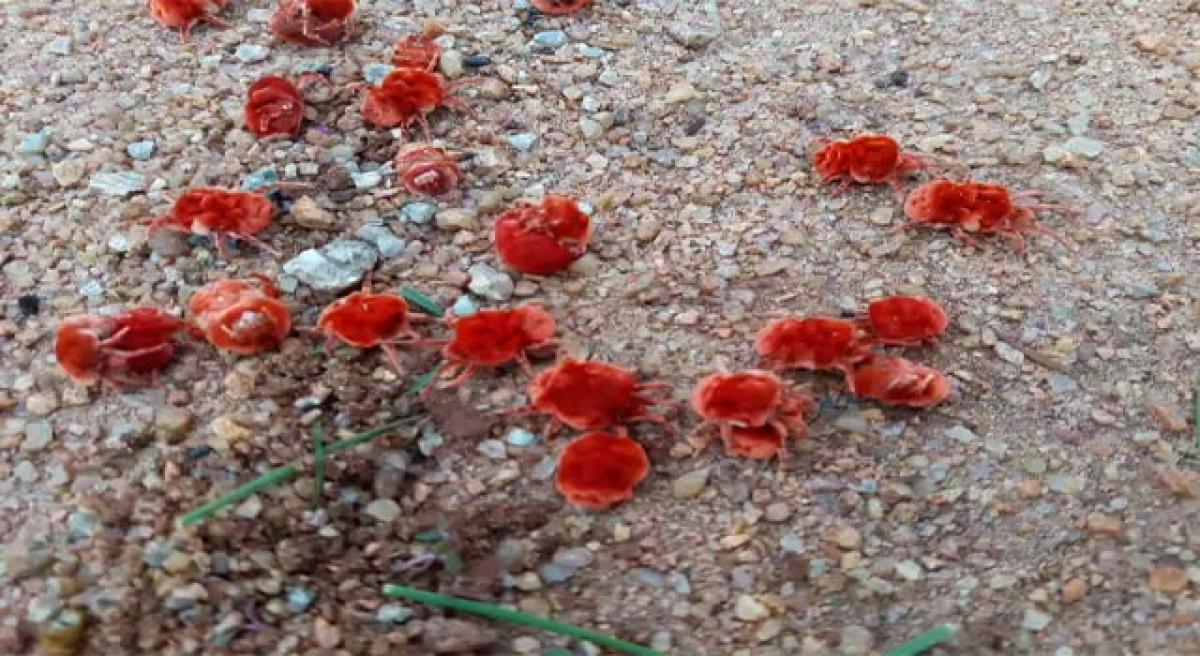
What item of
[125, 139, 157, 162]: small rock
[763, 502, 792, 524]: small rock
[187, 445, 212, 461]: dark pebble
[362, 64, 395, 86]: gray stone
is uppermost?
[362, 64, 395, 86]: gray stone

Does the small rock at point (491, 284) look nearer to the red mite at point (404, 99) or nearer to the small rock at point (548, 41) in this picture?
the red mite at point (404, 99)

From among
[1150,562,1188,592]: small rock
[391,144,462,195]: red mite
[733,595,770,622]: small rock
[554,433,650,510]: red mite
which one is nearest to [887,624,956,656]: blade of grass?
[733,595,770,622]: small rock

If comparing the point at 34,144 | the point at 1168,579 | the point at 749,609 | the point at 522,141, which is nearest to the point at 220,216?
the point at 34,144

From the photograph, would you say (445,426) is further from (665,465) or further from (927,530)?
(927,530)

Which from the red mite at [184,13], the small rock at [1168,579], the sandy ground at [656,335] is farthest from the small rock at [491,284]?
the small rock at [1168,579]

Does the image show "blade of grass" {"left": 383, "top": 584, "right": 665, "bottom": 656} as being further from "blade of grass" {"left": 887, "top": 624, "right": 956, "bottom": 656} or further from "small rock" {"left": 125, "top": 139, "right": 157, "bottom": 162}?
"small rock" {"left": 125, "top": 139, "right": 157, "bottom": 162}

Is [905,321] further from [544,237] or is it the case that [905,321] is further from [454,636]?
[454,636]

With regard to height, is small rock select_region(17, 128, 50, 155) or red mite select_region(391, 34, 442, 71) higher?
red mite select_region(391, 34, 442, 71)
